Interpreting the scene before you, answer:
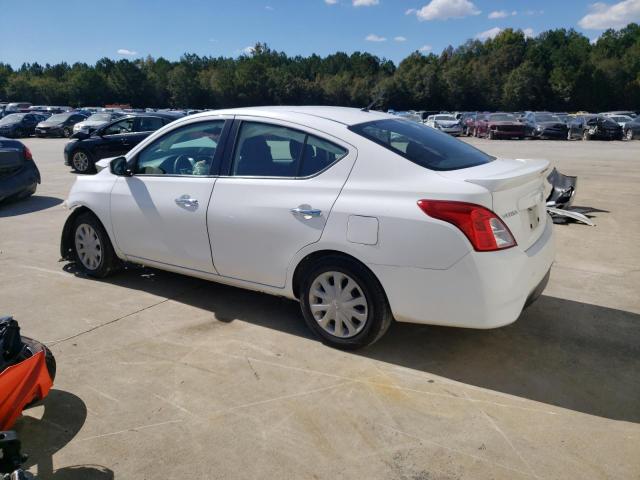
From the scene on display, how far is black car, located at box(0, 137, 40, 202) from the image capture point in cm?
898

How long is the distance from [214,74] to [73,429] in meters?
106

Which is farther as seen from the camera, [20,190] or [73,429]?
[20,190]

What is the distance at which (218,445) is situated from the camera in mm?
2766

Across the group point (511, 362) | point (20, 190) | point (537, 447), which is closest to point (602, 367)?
point (511, 362)

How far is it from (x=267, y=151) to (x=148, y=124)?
1182 cm

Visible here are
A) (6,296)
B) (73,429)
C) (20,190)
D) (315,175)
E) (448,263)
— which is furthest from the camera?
(20,190)

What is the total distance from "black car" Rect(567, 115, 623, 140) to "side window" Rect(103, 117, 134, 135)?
85.5 feet

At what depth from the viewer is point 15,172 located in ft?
30.5

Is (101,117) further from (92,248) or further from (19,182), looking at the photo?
(92,248)

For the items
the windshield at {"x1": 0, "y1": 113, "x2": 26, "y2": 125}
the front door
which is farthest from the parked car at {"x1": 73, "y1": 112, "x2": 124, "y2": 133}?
the front door

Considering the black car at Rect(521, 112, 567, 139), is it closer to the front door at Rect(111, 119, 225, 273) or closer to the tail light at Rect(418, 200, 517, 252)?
the front door at Rect(111, 119, 225, 273)

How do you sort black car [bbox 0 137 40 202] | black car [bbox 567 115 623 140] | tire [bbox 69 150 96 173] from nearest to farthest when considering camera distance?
black car [bbox 0 137 40 202], tire [bbox 69 150 96 173], black car [bbox 567 115 623 140]

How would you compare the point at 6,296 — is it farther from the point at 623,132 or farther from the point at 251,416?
the point at 623,132

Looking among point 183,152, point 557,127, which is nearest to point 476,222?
point 183,152
